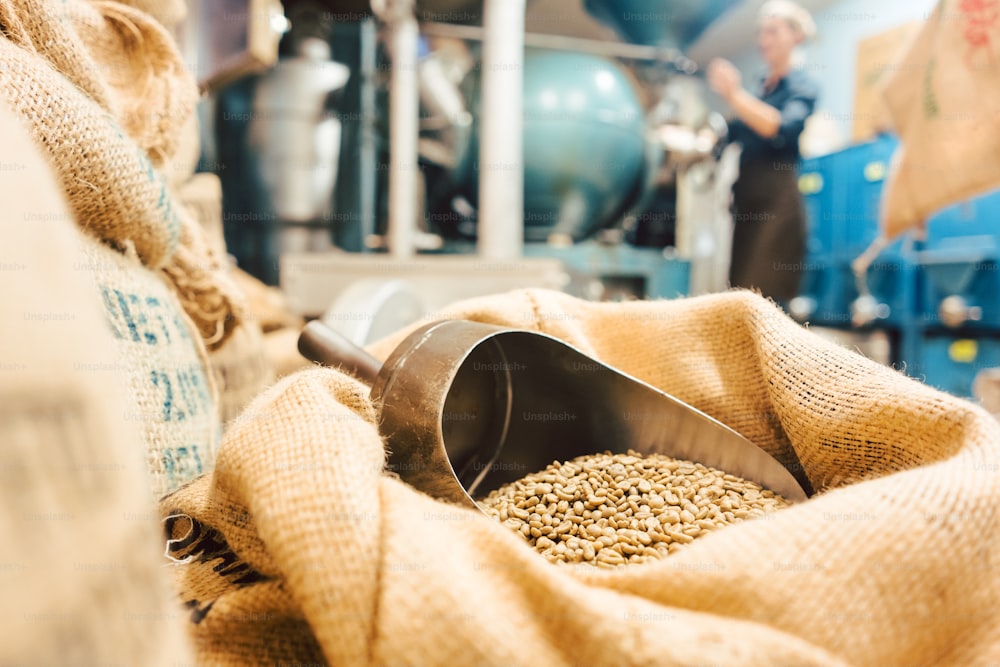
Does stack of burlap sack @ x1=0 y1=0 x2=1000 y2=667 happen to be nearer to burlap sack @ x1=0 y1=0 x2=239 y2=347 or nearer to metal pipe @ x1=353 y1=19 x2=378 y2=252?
burlap sack @ x1=0 y1=0 x2=239 y2=347

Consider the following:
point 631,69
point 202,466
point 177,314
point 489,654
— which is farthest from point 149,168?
point 631,69

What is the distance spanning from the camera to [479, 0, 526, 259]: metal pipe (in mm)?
2002

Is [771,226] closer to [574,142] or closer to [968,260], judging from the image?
[574,142]

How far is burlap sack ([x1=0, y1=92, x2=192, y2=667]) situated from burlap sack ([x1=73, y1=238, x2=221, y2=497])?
30cm

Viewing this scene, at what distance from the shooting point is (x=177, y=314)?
2.42ft

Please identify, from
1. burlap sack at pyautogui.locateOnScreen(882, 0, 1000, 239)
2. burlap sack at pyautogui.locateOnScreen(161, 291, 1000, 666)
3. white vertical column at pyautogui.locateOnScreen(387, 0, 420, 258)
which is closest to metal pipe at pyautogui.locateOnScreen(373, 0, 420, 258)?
white vertical column at pyautogui.locateOnScreen(387, 0, 420, 258)

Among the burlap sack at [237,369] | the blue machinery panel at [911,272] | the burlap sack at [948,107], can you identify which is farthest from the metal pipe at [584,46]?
the burlap sack at [237,369]

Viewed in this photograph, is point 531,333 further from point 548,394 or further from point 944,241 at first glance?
point 944,241

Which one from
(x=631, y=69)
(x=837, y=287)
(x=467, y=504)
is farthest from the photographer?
(x=837, y=287)

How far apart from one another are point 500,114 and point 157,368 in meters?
1.61

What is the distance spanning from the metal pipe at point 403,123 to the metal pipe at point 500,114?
10.7 inches

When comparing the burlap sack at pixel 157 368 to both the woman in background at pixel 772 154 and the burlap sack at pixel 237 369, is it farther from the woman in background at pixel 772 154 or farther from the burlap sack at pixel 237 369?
the woman in background at pixel 772 154

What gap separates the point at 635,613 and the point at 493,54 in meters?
1.99

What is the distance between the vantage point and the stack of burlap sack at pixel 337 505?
23cm
